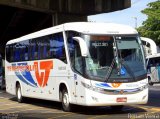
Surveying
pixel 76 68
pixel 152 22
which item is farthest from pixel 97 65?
pixel 152 22

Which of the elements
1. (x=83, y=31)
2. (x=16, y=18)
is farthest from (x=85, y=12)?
(x=83, y=31)

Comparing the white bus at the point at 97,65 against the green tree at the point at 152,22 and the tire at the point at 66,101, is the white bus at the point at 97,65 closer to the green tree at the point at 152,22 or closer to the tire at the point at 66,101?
the tire at the point at 66,101

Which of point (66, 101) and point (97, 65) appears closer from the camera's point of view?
point (97, 65)

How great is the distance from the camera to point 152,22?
5597 centimetres

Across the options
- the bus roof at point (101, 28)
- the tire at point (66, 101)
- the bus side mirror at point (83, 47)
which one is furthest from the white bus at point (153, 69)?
the bus side mirror at point (83, 47)

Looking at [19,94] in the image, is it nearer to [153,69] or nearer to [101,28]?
[101,28]

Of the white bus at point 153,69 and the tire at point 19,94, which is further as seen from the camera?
the white bus at point 153,69

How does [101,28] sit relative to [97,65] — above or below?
above

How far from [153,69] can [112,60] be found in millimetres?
25786

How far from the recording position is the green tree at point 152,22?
55.2 meters

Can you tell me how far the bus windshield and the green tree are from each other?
38288 millimetres

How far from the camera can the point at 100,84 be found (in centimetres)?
1611

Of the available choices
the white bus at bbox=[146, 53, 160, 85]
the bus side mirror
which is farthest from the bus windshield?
the white bus at bbox=[146, 53, 160, 85]

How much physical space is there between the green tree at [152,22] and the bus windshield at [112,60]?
38288mm
